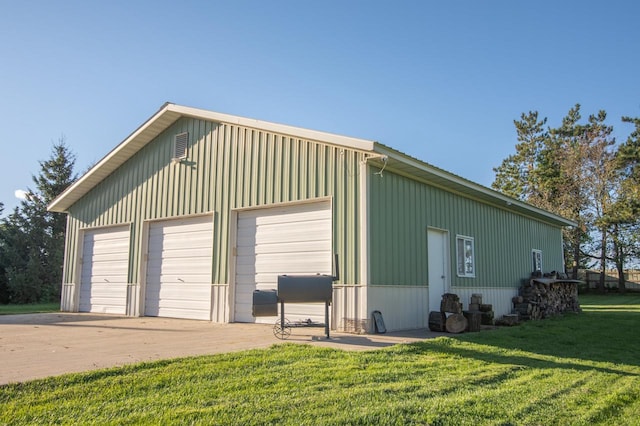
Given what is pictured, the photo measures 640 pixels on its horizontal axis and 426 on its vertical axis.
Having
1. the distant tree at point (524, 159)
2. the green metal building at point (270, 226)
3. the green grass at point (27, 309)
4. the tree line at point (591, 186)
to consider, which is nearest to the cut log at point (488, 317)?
the green metal building at point (270, 226)

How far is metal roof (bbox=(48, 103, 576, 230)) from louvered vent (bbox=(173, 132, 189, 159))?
539mm

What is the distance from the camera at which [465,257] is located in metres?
12.2

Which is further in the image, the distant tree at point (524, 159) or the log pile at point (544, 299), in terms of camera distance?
the distant tree at point (524, 159)

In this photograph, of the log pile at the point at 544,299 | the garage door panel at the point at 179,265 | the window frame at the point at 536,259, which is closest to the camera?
the garage door panel at the point at 179,265

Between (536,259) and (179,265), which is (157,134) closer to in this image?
(179,265)

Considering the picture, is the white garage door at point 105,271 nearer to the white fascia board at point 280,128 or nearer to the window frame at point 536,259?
the white fascia board at point 280,128

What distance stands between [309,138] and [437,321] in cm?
436

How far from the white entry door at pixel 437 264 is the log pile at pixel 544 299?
10.9 feet

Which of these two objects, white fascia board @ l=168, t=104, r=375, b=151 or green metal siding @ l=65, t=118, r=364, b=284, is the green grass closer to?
green metal siding @ l=65, t=118, r=364, b=284

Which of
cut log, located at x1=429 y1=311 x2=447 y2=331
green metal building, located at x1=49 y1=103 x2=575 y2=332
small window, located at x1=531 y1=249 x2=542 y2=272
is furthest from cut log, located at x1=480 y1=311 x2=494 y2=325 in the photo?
small window, located at x1=531 y1=249 x2=542 y2=272

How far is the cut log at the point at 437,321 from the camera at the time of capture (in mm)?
9258

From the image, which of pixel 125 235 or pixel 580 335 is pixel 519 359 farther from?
pixel 125 235

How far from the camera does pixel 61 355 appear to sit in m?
5.92

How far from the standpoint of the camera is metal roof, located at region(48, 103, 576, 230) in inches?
350
